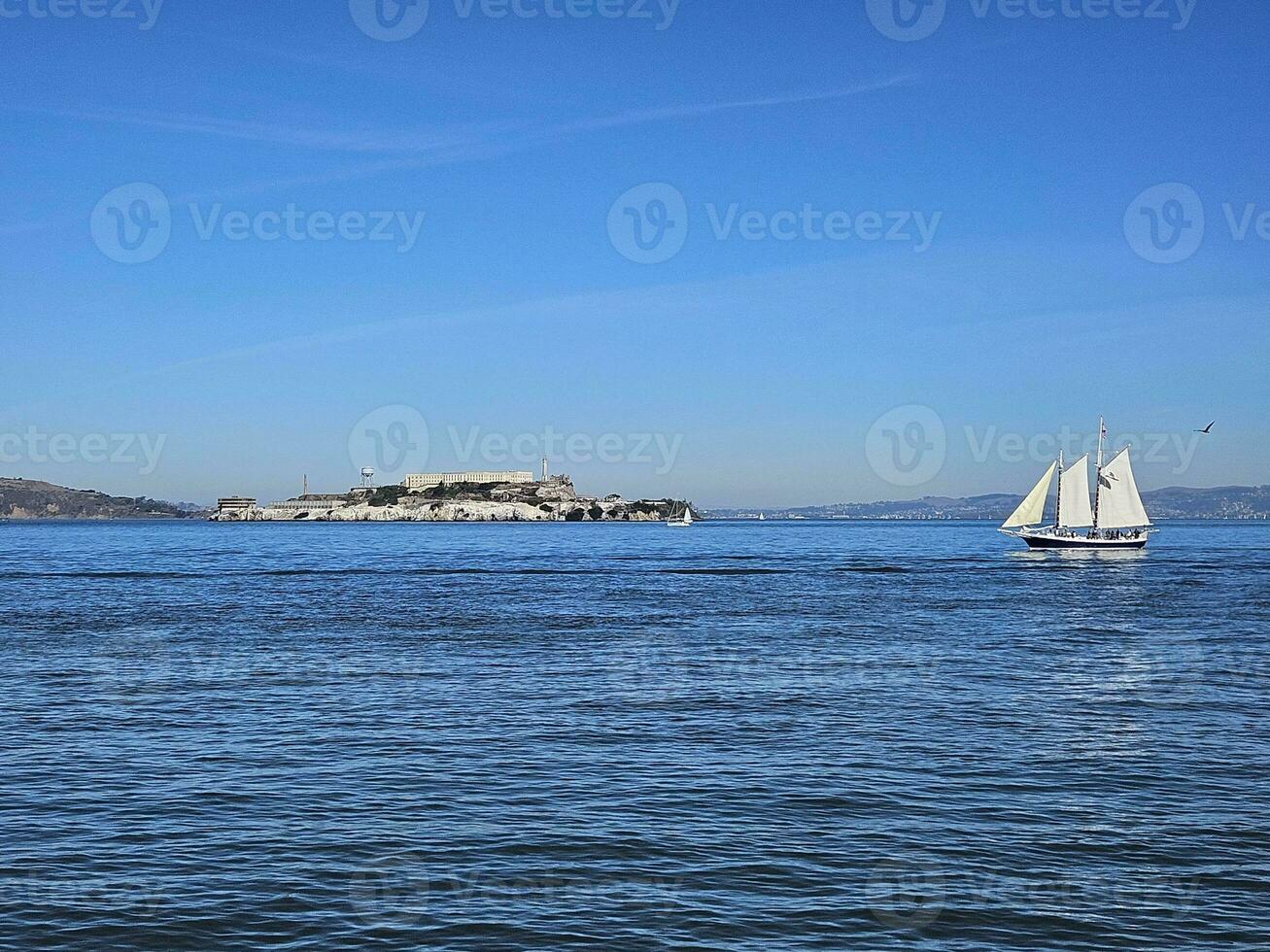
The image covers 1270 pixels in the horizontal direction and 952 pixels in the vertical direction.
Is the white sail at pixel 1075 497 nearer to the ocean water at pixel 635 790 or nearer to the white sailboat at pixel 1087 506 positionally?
the white sailboat at pixel 1087 506

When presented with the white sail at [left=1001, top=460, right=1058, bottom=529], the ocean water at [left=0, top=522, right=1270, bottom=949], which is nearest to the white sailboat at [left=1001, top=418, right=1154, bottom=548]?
the white sail at [left=1001, top=460, right=1058, bottom=529]

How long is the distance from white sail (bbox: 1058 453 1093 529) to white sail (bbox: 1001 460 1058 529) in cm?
171

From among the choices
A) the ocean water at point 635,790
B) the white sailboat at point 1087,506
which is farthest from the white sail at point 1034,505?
the ocean water at point 635,790

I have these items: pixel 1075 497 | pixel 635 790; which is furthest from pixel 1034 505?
pixel 635 790

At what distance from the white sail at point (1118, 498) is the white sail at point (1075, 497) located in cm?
202

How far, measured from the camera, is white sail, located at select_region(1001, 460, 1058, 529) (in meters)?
134

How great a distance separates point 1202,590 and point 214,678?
61.4 metres

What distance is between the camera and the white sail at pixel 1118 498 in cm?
12588

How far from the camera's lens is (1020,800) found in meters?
19.5

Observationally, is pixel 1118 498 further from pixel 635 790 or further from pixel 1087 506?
pixel 635 790

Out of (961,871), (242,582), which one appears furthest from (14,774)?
(242,582)

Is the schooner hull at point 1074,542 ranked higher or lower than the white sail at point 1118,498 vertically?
lower

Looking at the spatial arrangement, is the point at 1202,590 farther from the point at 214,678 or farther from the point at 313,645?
the point at 214,678

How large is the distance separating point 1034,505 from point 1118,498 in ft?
29.8
